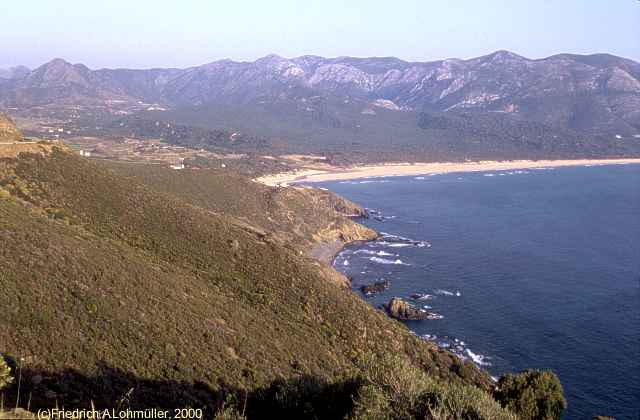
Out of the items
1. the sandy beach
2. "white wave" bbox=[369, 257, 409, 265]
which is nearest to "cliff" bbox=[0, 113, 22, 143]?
"white wave" bbox=[369, 257, 409, 265]

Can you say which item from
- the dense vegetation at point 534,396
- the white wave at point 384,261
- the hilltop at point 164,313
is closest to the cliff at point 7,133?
the hilltop at point 164,313

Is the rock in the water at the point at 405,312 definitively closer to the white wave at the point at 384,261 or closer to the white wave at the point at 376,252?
the white wave at the point at 384,261

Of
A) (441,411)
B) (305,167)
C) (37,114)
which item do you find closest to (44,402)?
(441,411)

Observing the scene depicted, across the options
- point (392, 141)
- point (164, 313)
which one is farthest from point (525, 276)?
point (392, 141)

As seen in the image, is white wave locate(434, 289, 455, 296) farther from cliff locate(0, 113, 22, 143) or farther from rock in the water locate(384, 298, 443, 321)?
cliff locate(0, 113, 22, 143)

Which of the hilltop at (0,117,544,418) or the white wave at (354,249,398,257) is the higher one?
the hilltop at (0,117,544,418)

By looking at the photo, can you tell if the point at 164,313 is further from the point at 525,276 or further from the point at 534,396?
the point at 525,276

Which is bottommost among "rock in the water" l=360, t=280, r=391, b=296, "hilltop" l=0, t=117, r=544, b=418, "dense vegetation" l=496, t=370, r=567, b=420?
"rock in the water" l=360, t=280, r=391, b=296
